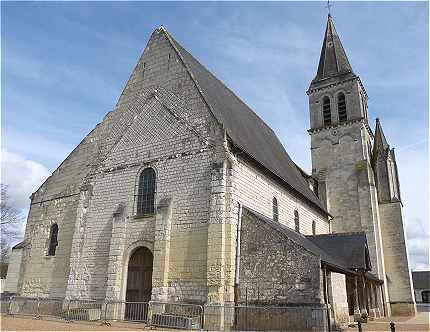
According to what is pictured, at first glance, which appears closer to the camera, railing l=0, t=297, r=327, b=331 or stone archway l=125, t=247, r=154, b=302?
railing l=0, t=297, r=327, b=331

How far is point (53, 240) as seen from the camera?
17.8 metres

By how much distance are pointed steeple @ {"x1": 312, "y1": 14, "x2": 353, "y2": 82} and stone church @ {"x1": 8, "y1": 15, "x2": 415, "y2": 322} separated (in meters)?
12.0

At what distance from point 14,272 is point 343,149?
21106 mm

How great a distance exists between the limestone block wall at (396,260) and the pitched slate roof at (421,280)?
4588 cm

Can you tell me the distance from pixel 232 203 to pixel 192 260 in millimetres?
2321

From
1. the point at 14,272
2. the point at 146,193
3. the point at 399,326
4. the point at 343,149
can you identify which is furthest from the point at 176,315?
the point at 343,149

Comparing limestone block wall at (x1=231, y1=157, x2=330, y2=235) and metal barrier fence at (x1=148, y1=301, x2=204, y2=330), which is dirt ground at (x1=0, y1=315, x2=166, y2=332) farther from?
limestone block wall at (x1=231, y1=157, x2=330, y2=235)

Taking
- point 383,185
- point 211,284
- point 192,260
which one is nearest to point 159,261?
point 192,260

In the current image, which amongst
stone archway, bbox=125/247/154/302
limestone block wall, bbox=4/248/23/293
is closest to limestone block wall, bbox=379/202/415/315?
stone archway, bbox=125/247/154/302

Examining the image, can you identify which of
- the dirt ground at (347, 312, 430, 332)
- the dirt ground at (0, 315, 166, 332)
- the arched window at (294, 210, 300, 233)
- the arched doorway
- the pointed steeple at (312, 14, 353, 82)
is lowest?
the dirt ground at (347, 312, 430, 332)

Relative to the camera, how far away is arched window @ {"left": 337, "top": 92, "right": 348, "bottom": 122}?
28.2m

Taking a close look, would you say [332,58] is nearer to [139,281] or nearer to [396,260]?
[396,260]

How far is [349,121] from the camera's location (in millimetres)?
27391

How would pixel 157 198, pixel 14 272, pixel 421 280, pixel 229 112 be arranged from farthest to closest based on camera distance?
pixel 421 280 < pixel 14 272 < pixel 229 112 < pixel 157 198
